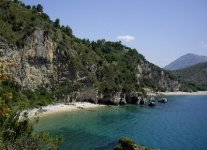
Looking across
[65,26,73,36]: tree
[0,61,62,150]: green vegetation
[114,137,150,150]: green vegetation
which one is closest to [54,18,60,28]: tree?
[65,26,73,36]: tree

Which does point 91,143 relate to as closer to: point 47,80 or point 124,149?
point 124,149

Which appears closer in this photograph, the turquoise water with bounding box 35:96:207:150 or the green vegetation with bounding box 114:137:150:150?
the green vegetation with bounding box 114:137:150:150

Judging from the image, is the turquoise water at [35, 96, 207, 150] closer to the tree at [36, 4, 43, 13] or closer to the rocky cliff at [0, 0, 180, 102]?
the rocky cliff at [0, 0, 180, 102]

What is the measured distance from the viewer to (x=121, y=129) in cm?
7281

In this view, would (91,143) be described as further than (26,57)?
No

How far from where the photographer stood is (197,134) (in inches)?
2788

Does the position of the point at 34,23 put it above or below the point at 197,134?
above

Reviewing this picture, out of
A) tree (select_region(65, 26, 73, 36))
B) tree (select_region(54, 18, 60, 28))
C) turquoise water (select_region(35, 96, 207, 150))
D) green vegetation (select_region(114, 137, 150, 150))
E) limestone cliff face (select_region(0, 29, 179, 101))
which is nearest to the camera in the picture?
green vegetation (select_region(114, 137, 150, 150))

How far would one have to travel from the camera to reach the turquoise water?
57969 mm

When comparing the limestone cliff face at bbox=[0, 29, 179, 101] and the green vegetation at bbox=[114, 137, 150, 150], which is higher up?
the limestone cliff face at bbox=[0, 29, 179, 101]

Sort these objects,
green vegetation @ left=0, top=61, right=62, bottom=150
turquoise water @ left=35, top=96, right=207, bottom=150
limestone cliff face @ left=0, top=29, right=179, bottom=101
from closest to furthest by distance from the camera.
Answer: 1. green vegetation @ left=0, top=61, right=62, bottom=150
2. turquoise water @ left=35, top=96, right=207, bottom=150
3. limestone cliff face @ left=0, top=29, right=179, bottom=101

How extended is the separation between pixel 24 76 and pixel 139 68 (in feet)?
336

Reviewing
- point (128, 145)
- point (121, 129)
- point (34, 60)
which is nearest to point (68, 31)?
point (34, 60)

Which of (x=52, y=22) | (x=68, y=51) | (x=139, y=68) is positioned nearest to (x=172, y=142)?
(x=68, y=51)
